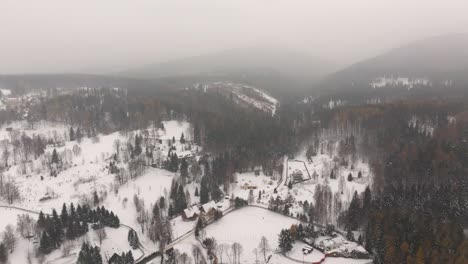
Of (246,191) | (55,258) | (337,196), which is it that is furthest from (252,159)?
(55,258)

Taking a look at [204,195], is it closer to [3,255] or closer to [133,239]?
[133,239]

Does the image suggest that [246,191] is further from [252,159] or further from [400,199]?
[400,199]

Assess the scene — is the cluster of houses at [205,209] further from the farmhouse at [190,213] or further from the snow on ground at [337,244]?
the snow on ground at [337,244]

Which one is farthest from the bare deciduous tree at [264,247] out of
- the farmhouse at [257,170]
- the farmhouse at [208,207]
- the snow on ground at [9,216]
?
the snow on ground at [9,216]

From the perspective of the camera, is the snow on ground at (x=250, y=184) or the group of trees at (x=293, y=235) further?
the snow on ground at (x=250, y=184)

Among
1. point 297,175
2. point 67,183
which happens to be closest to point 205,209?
point 297,175

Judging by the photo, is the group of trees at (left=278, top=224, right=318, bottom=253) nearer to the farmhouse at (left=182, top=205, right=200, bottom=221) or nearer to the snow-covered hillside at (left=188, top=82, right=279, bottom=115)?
the farmhouse at (left=182, top=205, right=200, bottom=221)
